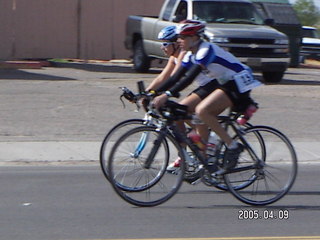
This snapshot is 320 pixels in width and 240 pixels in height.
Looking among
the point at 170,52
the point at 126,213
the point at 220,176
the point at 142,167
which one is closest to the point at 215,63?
the point at 170,52

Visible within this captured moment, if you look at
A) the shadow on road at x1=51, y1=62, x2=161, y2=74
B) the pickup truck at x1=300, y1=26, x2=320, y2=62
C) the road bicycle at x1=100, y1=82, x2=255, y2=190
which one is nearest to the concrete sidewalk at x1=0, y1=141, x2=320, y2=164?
the road bicycle at x1=100, y1=82, x2=255, y2=190

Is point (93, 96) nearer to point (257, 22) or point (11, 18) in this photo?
point (257, 22)

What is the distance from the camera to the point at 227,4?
19.0 meters

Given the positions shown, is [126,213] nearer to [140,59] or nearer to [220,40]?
[220,40]

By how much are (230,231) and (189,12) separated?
12288mm

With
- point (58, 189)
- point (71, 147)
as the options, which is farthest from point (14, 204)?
point (71, 147)

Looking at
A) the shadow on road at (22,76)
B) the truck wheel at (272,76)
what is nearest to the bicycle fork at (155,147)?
the shadow on road at (22,76)

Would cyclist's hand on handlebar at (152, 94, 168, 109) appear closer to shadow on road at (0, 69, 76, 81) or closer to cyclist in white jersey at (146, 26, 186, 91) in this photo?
cyclist in white jersey at (146, 26, 186, 91)

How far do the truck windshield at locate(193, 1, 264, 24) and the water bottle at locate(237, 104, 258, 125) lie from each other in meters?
10.8

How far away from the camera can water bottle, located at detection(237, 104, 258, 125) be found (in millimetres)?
7645

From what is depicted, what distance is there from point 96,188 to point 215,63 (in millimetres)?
2204

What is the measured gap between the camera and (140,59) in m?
20.8

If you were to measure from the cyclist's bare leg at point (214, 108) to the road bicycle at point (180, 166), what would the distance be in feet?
0.65

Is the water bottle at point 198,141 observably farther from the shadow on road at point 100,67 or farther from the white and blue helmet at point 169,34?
the shadow on road at point 100,67
